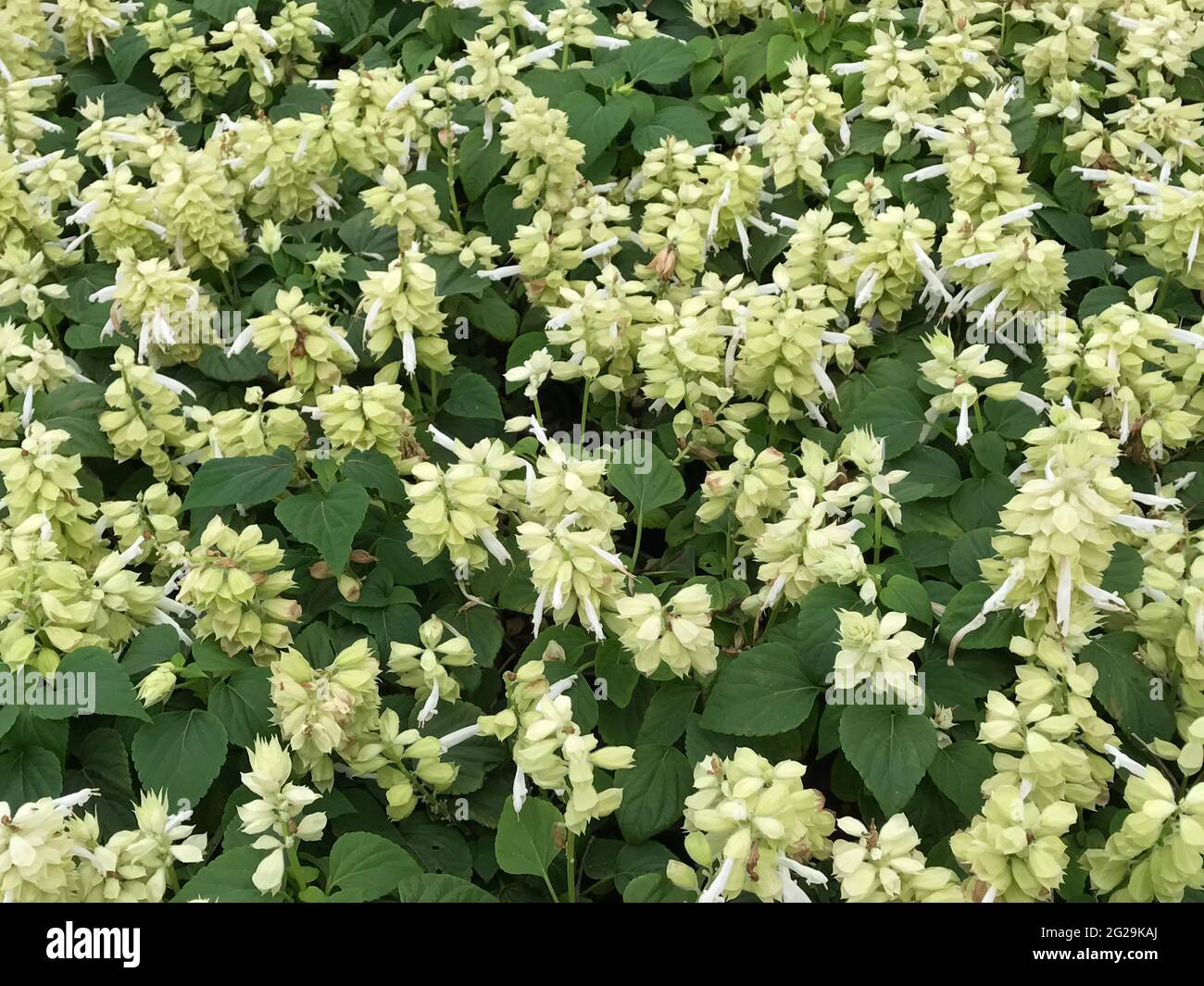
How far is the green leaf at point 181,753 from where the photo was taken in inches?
101

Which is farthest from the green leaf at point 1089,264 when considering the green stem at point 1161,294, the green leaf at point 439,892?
the green leaf at point 439,892

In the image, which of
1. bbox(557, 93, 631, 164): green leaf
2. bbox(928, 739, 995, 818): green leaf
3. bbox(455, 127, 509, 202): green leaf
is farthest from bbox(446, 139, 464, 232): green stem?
bbox(928, 739, 995, 818): green leaf

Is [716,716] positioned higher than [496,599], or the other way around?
[716,716]

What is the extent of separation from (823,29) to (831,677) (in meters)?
3.03

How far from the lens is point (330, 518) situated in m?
2.90

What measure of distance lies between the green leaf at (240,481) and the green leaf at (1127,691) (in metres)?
1.95

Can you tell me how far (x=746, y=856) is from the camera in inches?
81.0

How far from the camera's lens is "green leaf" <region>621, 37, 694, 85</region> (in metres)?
4.41

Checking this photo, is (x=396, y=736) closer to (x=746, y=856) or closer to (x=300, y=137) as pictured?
(x=746, y=856)

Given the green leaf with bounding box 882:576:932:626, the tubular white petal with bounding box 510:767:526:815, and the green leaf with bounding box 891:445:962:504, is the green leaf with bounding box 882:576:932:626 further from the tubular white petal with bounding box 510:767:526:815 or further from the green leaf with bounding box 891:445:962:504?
the tubular white petal with bounding box 510:767:526:815

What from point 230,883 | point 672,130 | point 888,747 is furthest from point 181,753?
point 672,130
